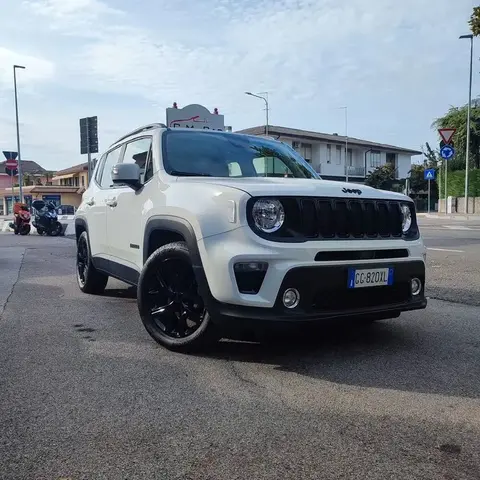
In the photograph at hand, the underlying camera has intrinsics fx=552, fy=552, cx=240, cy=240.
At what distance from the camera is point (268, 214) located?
12.3 feet

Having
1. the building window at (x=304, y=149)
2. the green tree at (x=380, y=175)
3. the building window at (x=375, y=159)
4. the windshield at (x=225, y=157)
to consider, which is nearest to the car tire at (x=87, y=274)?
the windshield at (x=225, y=157)

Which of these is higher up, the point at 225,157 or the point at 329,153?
the point at 329,153

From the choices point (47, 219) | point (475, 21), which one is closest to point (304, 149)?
point (47, 219)

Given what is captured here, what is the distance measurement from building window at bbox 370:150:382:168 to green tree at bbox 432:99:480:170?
14332 mm

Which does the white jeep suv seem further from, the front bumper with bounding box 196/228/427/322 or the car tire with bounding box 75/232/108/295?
the car tire with bounding box 75/232/108/295

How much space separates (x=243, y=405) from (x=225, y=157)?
8.38ft

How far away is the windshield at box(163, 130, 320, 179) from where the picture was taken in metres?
4.85

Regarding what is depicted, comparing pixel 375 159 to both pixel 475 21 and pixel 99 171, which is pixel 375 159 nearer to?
pixel 475 21

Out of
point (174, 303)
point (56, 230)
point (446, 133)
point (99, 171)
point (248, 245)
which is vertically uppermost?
point (446, 133)

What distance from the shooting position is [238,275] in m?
3.64

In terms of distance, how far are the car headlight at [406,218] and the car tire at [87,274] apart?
12.0ft

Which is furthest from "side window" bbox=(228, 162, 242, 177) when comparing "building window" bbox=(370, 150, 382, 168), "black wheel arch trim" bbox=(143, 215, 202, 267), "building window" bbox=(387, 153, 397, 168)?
"building window" bbox=(387, 153, 397, 168)

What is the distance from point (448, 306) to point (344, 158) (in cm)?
5179

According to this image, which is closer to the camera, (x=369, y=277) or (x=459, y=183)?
(x=369, y=277)
